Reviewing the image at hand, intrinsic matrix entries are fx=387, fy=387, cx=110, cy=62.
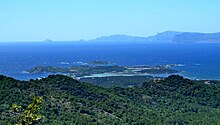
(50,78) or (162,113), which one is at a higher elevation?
(50,78)

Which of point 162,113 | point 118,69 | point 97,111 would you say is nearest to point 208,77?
point 118,69

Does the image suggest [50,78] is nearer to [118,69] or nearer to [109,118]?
[109,118]

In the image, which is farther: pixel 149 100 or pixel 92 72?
pixel 92 72

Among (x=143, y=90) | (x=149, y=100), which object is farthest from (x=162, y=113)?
(x=143, y=90)

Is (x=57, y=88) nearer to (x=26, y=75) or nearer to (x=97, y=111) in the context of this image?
(x=97, y=111)

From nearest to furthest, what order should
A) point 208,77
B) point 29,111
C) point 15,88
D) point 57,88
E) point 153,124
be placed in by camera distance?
point 29,111, point 153,124, point 15,88, point 57,88, point 208,77

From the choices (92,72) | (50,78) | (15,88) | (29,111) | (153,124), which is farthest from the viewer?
(92,72)
